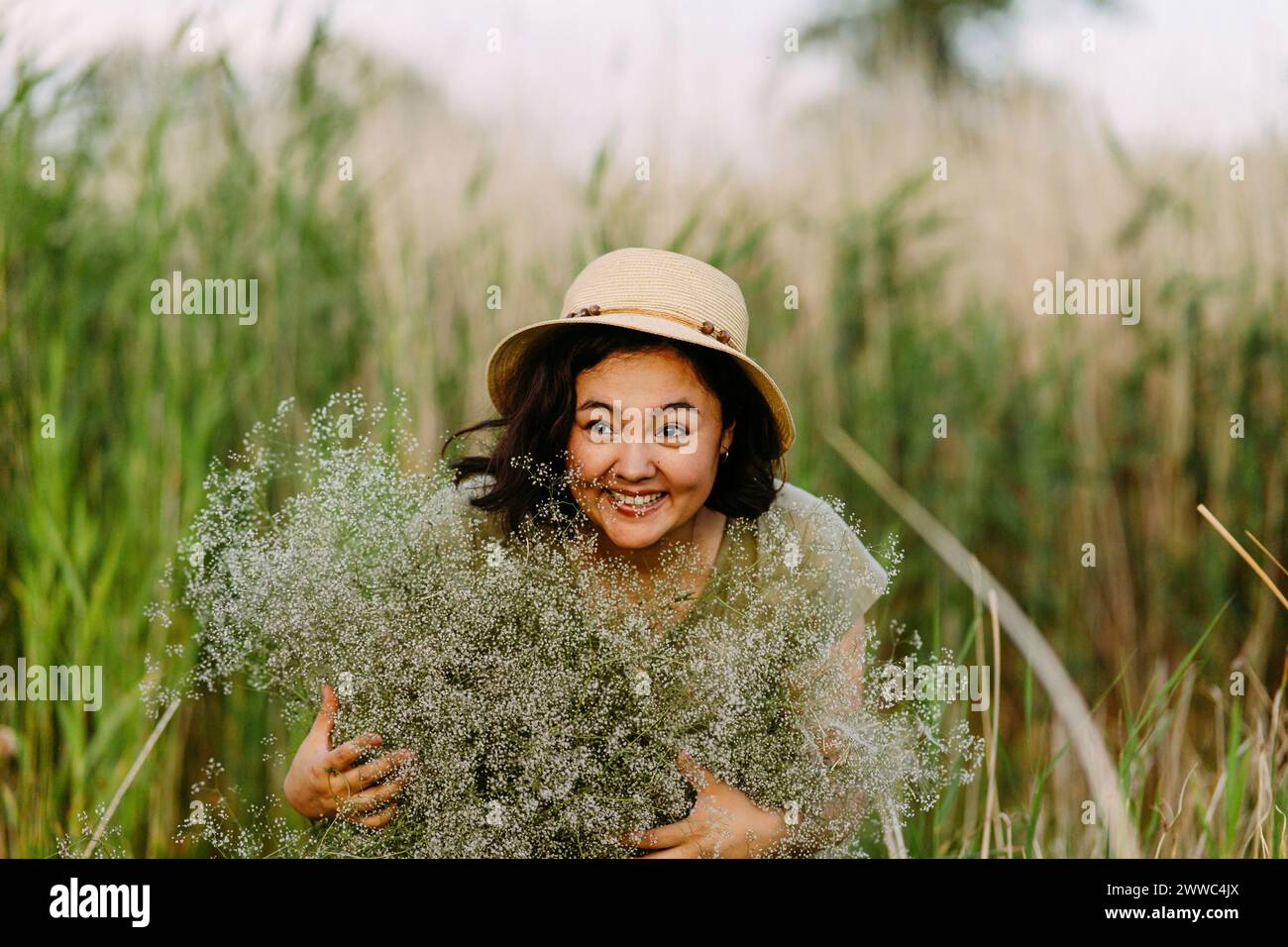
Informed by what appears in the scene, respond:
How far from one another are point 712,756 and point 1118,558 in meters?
1.75

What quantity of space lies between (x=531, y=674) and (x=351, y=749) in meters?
0.25

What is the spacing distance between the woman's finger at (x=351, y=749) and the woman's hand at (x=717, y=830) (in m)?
0.34

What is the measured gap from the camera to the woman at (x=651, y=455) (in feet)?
4.62

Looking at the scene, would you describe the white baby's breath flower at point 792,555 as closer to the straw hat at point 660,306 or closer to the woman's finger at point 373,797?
the straw hat at point 660,306

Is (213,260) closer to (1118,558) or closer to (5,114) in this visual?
(5,114)

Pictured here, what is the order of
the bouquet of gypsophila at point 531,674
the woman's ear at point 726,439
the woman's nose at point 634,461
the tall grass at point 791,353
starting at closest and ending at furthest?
the bouquet of gypsophila at point 531,674
the woman's nose at point 634,461
the woman's ear at point 726,439
the tall grass at point 791,353

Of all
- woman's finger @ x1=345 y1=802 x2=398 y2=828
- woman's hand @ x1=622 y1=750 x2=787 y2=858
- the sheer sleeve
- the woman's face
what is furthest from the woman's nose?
woman's finger @ x1=345 y1=802 x2=398 y2=828

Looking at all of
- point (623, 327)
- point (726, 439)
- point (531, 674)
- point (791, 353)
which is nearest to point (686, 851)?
point (531, 674)

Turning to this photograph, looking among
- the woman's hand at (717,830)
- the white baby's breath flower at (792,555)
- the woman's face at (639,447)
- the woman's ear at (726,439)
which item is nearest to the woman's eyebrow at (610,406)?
the woman's face at (639,447)

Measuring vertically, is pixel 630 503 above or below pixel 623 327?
below

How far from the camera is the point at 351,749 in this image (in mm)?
1367

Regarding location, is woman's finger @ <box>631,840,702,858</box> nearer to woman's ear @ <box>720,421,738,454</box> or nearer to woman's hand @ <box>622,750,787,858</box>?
woman's hand @ <box>622,750,787,858</box>

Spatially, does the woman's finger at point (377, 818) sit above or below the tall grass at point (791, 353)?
below

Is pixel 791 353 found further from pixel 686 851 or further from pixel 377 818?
pixel 377 818
